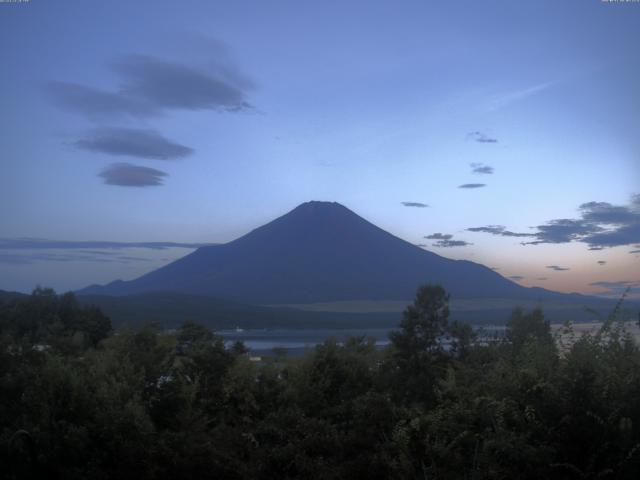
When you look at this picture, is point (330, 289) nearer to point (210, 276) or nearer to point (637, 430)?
point (210, 276)

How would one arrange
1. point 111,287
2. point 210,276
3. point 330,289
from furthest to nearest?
point 111,287, point 210,276, point 330,289

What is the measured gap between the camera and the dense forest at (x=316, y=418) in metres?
4.49

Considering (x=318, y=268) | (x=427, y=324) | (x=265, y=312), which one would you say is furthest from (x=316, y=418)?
(x=318, y=268)

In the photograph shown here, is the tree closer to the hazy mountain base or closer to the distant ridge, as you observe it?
the hazy mountain base

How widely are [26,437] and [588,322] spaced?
5.38 meters

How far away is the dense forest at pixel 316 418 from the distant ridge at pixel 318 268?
9555 centimetres

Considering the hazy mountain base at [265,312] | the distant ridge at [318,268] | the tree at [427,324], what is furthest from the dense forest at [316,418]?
the distant ridge at [318,268]

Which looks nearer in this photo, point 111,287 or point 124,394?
point 124,394

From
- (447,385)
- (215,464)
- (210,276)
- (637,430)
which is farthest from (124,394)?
(210,276)

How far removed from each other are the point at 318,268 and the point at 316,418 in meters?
125

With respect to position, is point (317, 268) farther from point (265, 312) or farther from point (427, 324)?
point (427, 324)

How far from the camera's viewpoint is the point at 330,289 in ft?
387

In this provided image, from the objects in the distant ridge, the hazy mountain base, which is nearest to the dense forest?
the hazy mountain base

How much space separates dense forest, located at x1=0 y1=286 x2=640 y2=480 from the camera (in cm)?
449
